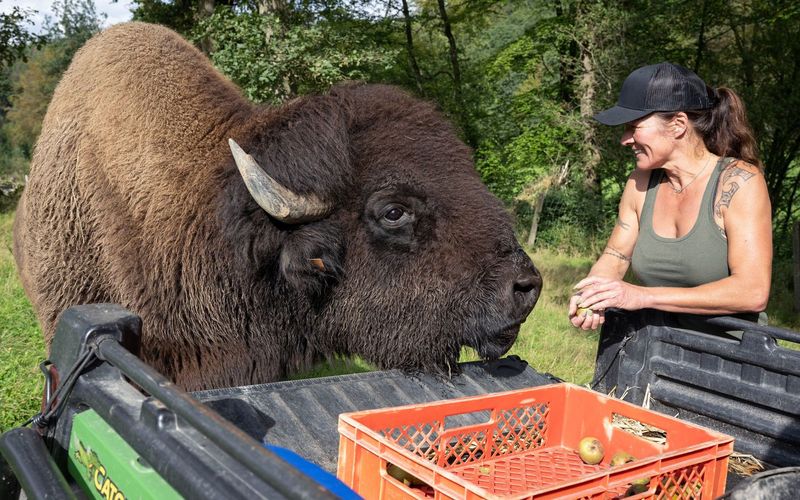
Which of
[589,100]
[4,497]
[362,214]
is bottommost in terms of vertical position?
[4,497]

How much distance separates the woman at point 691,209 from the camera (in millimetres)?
3377

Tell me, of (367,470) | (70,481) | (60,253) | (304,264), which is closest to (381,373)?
(304,264)

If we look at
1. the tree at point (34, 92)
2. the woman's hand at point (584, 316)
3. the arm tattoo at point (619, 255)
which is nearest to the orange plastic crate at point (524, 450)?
the woman's hand at point (584, 316)

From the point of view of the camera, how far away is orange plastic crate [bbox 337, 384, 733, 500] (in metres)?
2.04

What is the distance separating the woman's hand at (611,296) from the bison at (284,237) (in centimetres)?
25

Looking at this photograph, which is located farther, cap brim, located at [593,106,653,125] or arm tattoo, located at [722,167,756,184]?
cap brim, located at [593,106,653,125]

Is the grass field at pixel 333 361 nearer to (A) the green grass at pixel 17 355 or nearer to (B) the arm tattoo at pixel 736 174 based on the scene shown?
(A) the green grass at pixel 17 355

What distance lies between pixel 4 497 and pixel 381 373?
5.49 feet

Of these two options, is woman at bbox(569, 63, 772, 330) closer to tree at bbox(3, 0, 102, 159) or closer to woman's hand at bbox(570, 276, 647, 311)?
woman's hand at bbox(570, 276, 647, 311)

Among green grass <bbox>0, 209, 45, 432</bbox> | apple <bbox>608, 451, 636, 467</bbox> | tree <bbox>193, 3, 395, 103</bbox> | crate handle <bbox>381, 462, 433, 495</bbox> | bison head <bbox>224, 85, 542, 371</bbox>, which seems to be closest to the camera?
crate handle <bbox>381, 462, 433, 495</bbox>

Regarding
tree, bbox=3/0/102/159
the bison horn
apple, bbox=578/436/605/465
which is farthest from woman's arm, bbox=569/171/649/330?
tree, bbox=3/0/102/159

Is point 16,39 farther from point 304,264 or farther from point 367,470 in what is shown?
point 367,470

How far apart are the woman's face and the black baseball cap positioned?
8cm

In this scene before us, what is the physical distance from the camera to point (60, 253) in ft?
12.8
